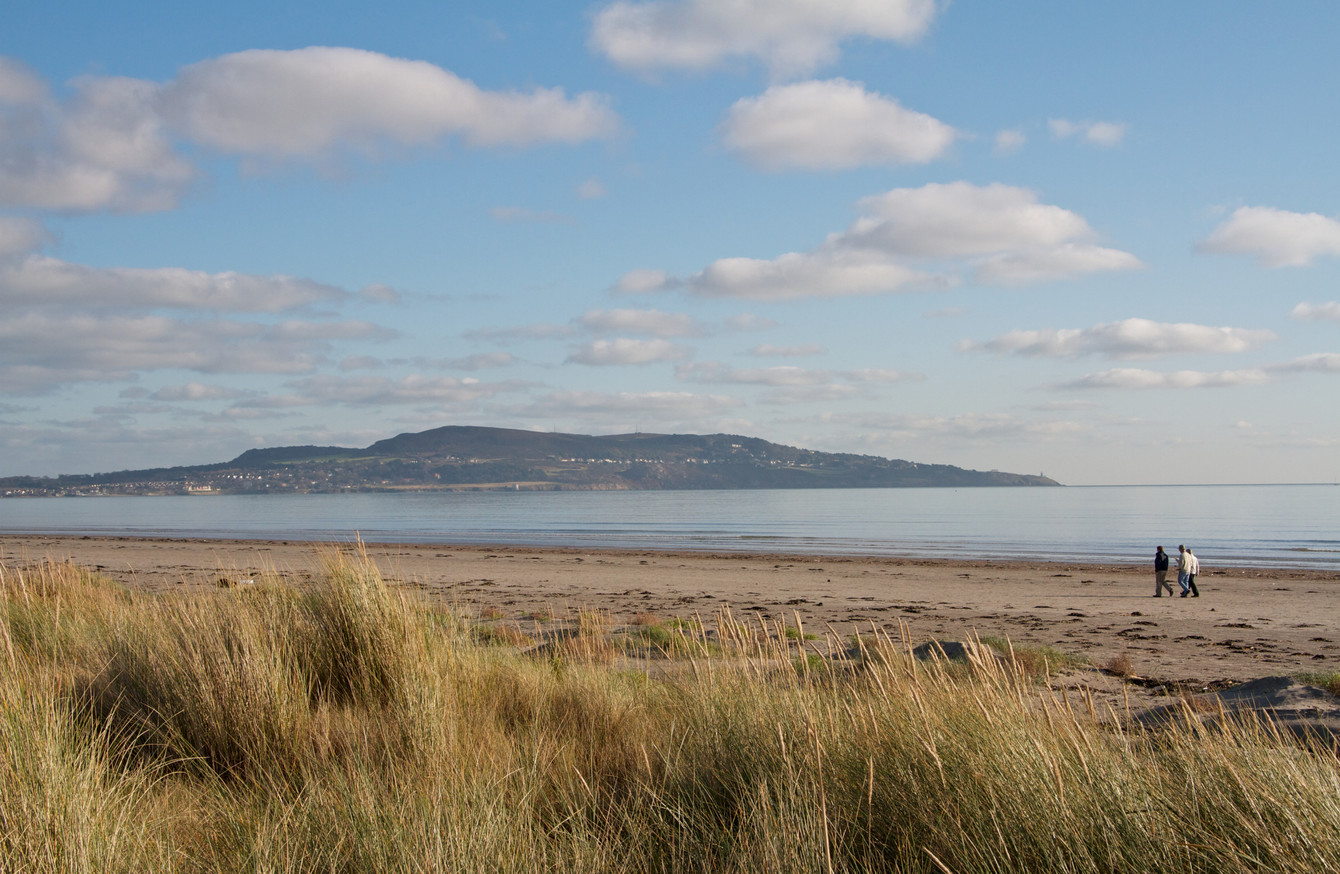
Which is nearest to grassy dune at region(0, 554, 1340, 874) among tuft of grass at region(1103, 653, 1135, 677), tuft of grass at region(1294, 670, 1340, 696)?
tuft of grass at region(1294, 670, 1340, 696)

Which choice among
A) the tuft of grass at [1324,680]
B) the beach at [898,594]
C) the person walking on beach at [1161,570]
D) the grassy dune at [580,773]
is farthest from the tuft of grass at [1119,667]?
the person walking on beach at [1161,570]

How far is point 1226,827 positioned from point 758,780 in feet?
5.84

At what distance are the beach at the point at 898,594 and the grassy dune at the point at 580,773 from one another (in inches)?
54.7

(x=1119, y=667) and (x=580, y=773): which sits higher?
(x=580, y=773)

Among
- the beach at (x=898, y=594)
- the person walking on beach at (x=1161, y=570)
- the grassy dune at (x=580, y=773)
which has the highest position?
the grassy dune at (x=580, y=773)

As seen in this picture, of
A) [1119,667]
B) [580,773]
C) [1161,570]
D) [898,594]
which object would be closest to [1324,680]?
[1119,667]

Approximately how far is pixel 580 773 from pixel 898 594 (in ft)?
69.5

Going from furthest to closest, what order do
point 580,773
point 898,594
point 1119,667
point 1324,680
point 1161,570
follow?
1. point 898,594
2. point 1161,570
3. point 1119,667
4. point 1324,680
5. point 580,773

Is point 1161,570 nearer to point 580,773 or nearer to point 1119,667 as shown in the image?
point 1119,667

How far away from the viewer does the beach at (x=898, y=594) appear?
13.2 metres

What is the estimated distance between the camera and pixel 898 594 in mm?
24109

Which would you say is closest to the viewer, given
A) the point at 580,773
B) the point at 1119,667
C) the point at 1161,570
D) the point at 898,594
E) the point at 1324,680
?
the point at 580,773

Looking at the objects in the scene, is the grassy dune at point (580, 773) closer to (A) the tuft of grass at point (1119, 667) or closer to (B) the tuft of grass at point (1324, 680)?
(B) the tuft of grass at point (1324, 680)

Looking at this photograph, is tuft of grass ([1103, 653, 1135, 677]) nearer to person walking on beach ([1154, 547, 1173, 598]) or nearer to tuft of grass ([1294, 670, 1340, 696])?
tuft of grass ([1294, 670, 1340, 696])
